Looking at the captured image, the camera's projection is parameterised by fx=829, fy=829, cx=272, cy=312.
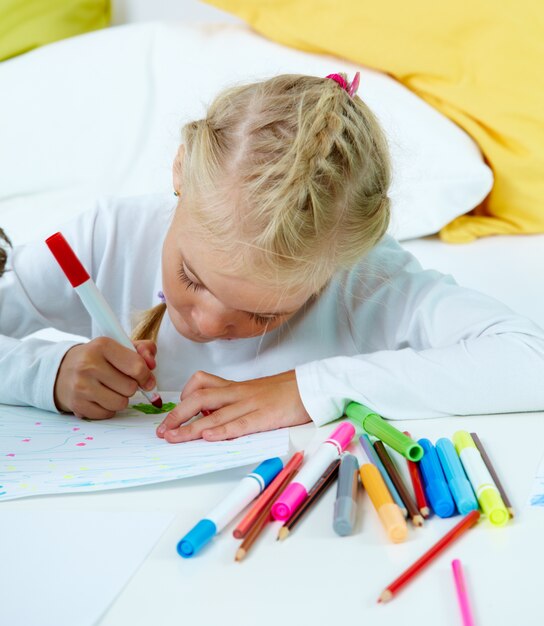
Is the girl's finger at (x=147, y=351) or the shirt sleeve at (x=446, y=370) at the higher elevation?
the girl's finger at (x=147, y=351)

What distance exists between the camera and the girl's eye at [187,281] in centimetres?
75

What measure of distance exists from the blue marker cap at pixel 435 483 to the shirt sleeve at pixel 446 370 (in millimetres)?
95

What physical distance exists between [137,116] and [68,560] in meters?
1.11

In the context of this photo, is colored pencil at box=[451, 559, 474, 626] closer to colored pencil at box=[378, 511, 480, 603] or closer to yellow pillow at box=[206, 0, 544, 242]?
colored pencil at box=[378, 511, 480, 603]

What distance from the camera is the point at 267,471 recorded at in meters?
0.57

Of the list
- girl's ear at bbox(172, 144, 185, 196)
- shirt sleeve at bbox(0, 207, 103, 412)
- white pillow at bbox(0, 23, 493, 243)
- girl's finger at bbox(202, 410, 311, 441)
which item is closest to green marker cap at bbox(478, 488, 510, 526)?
girl's finger at bbox(202, 410, 311, 441)

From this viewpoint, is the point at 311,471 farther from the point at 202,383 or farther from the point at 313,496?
the point at 202,383

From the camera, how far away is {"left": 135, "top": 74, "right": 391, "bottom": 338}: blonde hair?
70 centimetres

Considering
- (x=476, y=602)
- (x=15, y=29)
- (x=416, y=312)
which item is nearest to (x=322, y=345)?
(x=416, y=312)

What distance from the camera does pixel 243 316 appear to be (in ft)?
2.50

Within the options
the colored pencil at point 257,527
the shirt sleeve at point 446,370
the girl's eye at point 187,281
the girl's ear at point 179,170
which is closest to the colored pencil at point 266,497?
the colored pencil at point 257,527

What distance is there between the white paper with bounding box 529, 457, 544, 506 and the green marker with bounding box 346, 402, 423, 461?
0.08 m

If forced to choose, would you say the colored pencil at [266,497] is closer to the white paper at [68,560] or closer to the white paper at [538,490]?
the white paper at [68,560]

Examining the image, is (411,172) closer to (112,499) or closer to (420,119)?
(420,119)
